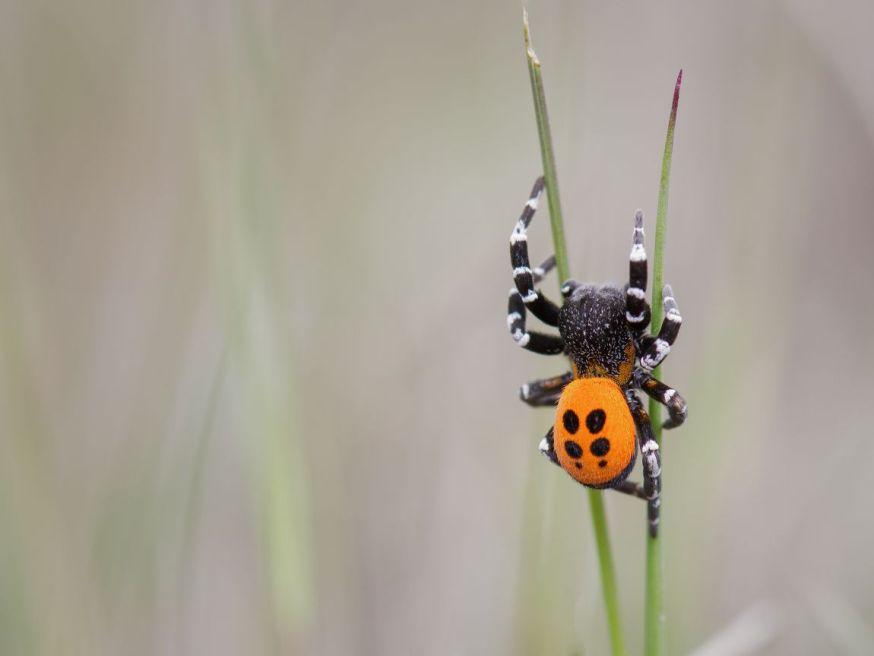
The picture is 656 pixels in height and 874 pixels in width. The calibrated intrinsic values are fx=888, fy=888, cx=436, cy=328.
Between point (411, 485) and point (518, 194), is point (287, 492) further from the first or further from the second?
point (518, 194)

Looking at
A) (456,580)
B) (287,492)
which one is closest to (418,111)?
(456,580)

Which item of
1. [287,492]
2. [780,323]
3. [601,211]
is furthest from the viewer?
[780,323]

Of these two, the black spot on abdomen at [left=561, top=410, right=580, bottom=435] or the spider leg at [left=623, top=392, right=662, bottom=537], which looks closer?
the spider leg at [left=623, top=392, right=662, bottom=537]

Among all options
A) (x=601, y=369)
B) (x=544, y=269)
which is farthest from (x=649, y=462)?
(x=544, y=269)

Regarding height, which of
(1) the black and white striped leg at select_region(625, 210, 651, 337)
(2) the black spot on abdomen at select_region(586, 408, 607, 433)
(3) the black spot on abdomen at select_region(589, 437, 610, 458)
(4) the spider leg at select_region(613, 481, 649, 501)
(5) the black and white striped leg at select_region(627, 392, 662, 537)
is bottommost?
(4) the spider leg at select_region(613, 481, 649, 501)

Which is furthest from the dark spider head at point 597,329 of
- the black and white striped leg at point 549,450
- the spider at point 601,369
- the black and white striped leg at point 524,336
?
the black and white striped leg at point 549,450

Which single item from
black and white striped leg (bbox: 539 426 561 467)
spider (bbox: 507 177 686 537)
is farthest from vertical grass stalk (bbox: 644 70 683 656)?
black and white striped leg (bbox: 539 426 561 467)

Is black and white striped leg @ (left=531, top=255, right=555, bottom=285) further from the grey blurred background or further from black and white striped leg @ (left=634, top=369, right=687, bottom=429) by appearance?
black and white striped leg @ (left=634, top=369, right=687, bottom=429)
